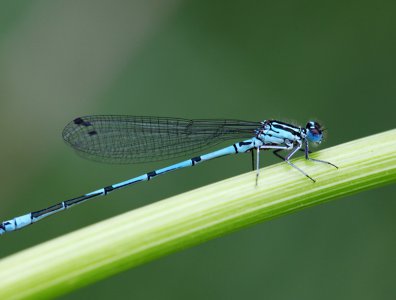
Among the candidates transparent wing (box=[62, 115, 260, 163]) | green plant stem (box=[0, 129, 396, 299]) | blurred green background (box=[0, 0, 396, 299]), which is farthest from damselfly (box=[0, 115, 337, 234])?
green plant stem (box=[0, 129, 396, 299])

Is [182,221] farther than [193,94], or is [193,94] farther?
[193,94]

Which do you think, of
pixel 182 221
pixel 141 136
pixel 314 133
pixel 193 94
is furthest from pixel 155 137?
pixel 182 221

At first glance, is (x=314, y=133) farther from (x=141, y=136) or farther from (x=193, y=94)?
(x=193, y=94)

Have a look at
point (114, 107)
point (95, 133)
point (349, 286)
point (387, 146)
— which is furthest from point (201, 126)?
point (387, 146)

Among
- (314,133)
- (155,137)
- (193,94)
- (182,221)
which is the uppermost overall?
(193,94)

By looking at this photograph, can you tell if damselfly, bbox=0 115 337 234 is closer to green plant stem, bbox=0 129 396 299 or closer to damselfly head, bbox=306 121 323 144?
damselfly head, bbox=306 121 323 144

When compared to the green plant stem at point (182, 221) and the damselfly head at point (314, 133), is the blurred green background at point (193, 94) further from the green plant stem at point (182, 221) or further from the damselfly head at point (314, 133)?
the green plant stem at point (182, 221)

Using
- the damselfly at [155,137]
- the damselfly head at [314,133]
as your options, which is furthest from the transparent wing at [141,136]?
the damselfly head at [314,133]
